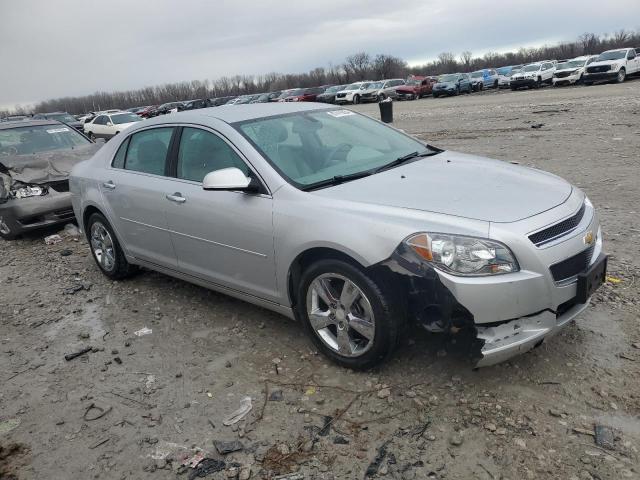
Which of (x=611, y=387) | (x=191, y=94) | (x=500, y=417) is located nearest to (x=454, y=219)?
(x=500, y=417)

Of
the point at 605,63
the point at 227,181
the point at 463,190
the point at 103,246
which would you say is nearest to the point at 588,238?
the point at 463,190

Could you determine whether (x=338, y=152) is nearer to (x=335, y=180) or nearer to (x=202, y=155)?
(x=335, y=180)

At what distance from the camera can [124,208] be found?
4941 millimetres

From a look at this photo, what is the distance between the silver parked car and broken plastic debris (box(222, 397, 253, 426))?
0.60 meters

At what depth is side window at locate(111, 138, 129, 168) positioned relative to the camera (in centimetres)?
515

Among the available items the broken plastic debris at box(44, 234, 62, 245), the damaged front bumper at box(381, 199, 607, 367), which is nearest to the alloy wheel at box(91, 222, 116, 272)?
the broken plastic debris at box(44, 234, 62, 245)

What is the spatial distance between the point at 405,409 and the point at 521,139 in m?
10.5

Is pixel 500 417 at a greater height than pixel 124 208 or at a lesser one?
lesser

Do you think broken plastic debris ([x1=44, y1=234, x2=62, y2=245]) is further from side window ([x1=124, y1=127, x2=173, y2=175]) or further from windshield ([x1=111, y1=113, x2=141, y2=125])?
windshield ([x1=111, y1=113, x2=141, y2=125])

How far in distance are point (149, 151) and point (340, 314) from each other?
248 centimetres

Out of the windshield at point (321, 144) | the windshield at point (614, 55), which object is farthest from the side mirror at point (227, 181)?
the windshield at point (614, 55)

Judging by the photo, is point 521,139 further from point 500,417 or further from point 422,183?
point 500,417

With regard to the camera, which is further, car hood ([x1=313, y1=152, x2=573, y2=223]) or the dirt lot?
car hood ([x1=313, y1=152, x2=573, y2=223])

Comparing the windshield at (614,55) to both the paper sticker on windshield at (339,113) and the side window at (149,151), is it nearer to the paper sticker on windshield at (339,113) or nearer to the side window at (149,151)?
the paper sticker on windshield at (339,113)
